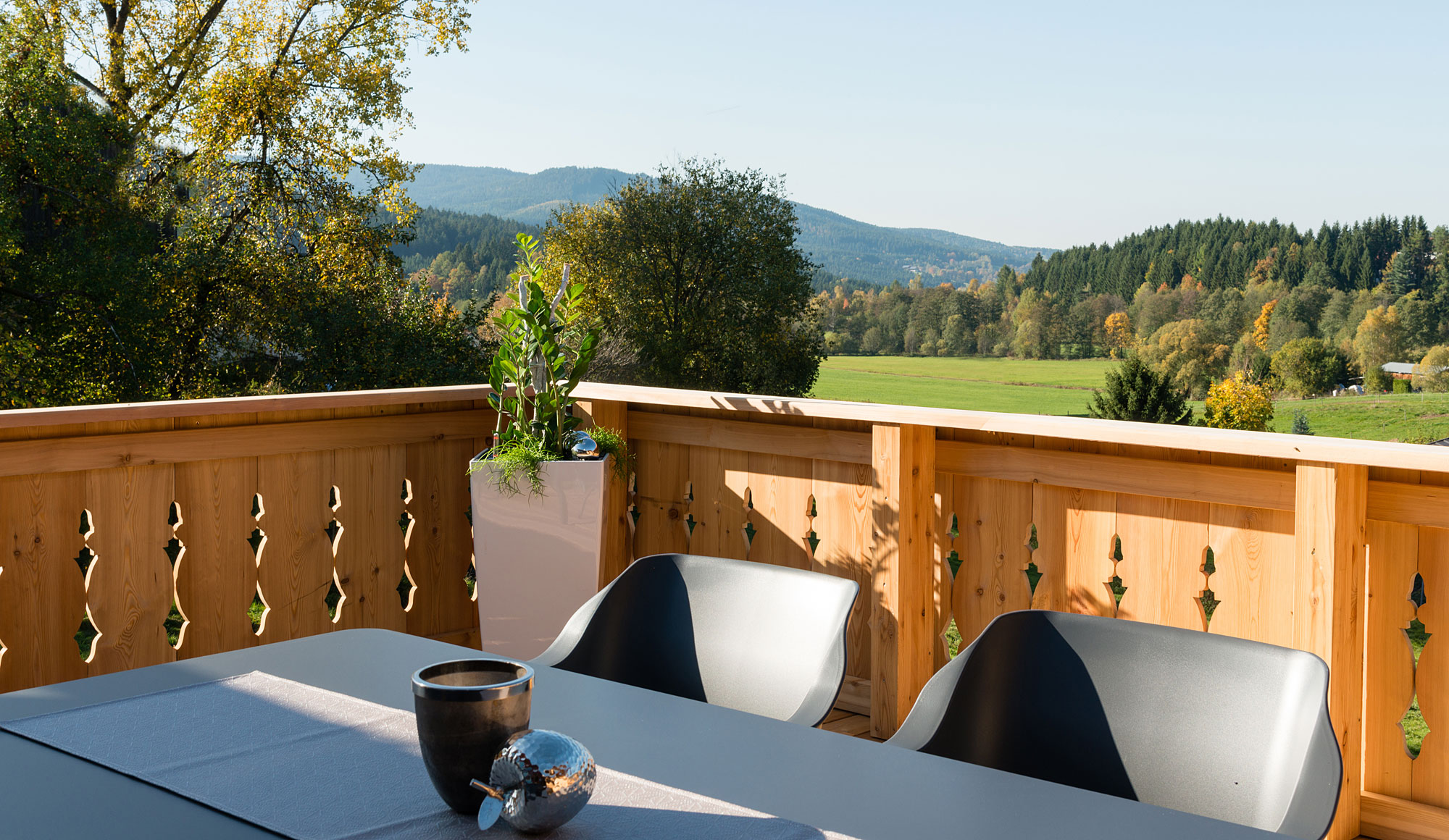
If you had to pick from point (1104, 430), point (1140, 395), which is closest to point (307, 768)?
point (1104, 430)

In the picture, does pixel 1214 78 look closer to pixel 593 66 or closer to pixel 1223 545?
pixel 593 66

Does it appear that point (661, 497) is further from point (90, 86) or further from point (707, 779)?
point (90, 86)

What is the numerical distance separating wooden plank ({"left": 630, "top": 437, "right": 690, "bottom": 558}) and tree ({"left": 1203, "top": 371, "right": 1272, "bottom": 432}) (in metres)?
31.4

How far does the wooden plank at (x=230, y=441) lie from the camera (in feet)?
8.86

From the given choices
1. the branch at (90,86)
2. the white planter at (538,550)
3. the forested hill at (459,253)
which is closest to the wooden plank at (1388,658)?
the white planter at (538,550)

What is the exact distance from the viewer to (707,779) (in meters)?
1.07

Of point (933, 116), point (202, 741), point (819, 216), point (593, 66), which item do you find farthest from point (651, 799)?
point (933, 116)

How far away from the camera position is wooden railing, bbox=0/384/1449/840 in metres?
2.30

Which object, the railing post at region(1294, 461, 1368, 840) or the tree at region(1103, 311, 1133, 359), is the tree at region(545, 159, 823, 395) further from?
the railing post at region(1294, 461, 1368, 840)

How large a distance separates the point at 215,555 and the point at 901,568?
1.91m

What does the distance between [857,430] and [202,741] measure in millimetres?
2251

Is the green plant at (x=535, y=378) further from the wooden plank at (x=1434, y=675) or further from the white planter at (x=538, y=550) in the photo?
the wooden plank at (x=1434, y=675)

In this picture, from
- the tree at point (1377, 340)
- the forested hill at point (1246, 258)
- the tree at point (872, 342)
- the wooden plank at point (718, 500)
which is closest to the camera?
the wooden plank at point (718, 500)

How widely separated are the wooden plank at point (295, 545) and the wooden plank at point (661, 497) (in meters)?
1.02
